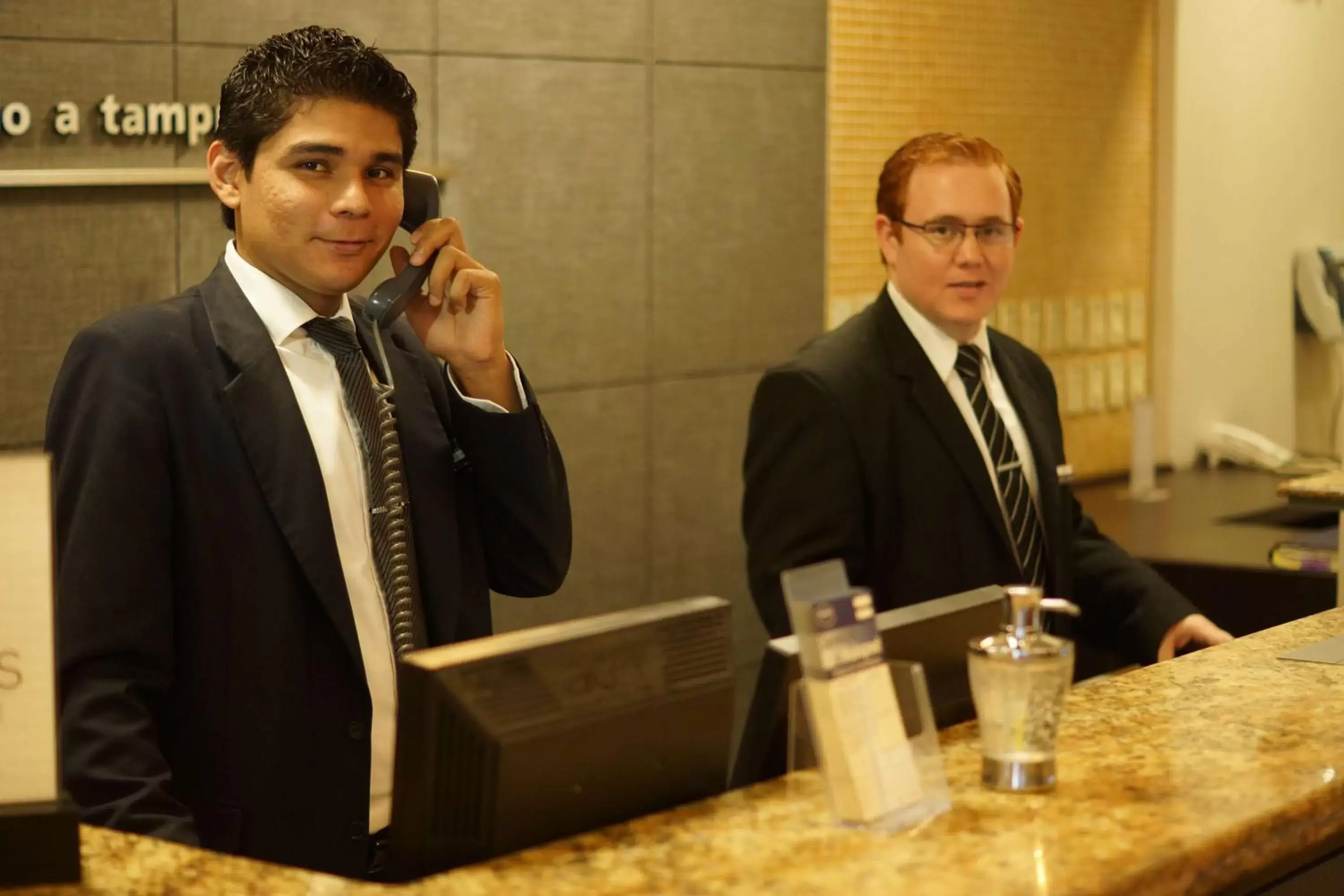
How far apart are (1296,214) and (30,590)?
6.00 metres

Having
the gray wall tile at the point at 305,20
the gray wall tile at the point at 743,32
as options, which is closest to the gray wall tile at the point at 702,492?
the gray wall tile at the point at 743,32

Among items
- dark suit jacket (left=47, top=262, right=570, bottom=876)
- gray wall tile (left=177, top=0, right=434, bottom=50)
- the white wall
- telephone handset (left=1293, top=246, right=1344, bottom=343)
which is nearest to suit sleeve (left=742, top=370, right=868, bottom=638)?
dark suit jacket (left=47, top=262, right=570, bottom=876)

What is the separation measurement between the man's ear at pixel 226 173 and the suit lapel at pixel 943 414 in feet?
3.72

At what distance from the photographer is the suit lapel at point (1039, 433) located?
293cm

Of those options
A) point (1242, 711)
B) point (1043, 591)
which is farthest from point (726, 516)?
point (1242, 711)

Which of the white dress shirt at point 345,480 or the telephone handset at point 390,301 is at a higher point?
the telephone handset at point 390,301

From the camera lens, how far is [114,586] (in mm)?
1902

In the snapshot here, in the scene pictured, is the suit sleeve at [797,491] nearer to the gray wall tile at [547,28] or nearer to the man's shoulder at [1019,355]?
the man's shoulder at [1019,355]

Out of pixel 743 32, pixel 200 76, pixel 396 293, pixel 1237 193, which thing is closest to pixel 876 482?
pixel 396 293

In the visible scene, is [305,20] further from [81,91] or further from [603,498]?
[603,498]

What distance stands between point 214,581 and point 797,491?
1025mm

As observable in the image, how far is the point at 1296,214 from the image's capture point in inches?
262

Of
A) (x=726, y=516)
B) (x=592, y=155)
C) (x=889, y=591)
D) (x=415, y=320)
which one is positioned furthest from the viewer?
(x=726, y=516)

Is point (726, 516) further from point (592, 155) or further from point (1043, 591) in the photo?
point (1043, 591)
